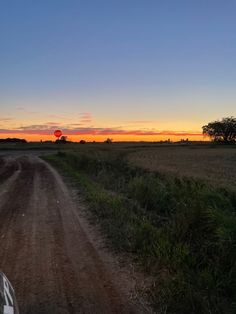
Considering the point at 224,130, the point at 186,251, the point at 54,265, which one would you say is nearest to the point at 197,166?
the point at 186,251

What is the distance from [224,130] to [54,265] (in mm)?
150684

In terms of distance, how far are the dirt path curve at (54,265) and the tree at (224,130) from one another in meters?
145

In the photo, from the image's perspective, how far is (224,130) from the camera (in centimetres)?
15162

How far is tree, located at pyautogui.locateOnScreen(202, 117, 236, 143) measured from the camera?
496ft

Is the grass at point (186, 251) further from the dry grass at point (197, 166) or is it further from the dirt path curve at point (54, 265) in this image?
the dry grass at point (197, 166)

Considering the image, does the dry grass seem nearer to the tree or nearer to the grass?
the grass

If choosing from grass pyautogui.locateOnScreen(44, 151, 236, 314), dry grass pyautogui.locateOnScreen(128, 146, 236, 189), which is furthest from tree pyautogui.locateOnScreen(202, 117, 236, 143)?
grass pyautogui.locateOnScreen(44, 151, 236, 314)

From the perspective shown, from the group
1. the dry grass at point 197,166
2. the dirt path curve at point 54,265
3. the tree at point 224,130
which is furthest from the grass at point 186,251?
the tree at point 224,130

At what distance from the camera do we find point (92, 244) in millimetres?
7922

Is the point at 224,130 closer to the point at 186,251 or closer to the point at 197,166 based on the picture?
the point at 197,166

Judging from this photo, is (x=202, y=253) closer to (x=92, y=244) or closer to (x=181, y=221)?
(x=181, y=221)

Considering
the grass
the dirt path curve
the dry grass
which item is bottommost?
the dry grass

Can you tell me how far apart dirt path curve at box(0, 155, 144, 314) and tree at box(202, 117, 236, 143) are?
145301 millimetres

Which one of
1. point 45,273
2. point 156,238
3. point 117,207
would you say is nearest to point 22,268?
point 45,273
